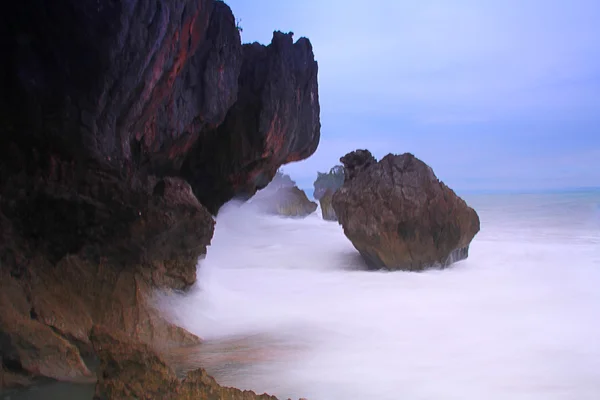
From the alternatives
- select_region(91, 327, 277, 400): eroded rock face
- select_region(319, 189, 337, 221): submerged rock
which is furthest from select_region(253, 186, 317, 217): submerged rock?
select_region(91, 327, 277, 400): eroded rock face

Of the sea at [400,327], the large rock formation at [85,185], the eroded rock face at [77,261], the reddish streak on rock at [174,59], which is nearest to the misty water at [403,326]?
the sea at [400,327]

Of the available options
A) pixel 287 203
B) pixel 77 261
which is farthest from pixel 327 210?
pixel 77 261

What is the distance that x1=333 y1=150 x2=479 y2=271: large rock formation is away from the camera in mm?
7617

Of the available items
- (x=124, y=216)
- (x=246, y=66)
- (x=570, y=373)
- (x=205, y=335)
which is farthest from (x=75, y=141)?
(x=246, y=66)

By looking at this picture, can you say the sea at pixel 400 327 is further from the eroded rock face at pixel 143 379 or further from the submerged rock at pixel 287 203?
the submerged rock at pixel 287 203

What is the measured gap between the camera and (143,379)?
2170 millimetres

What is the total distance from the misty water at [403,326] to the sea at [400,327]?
0.01m

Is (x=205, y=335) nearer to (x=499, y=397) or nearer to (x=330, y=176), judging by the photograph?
(x=499, y=397)

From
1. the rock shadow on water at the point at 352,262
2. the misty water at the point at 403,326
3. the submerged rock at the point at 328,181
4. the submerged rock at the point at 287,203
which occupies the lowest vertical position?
the misty water at the point at 403,326

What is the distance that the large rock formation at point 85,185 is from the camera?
3242 mm

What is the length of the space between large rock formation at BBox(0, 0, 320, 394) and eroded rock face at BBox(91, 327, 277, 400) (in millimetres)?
753

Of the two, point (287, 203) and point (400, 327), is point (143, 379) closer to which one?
point (400, 327)

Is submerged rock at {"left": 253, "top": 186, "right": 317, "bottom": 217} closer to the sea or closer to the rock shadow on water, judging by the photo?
the rock shadow on water

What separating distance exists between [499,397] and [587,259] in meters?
7.31
